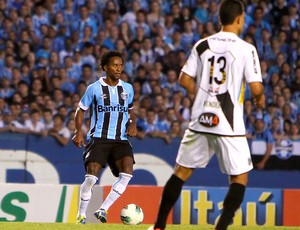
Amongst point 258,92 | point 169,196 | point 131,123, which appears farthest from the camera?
point 131,123

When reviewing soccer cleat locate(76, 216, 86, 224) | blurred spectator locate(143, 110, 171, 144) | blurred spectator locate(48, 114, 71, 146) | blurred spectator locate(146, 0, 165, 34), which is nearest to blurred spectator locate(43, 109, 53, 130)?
blurred spectator locate(48, 114, 71, 146)

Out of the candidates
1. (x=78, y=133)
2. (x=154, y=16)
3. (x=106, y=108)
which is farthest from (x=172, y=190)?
(x=154, y=16)

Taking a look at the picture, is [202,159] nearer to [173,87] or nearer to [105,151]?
[105,151]

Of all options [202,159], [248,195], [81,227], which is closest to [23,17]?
[248,195]

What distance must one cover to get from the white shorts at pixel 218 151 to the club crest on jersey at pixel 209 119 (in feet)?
A: 0.29

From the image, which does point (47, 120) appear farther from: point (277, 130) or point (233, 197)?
point (233, 197)

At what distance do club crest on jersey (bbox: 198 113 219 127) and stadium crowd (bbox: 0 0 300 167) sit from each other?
739 cm

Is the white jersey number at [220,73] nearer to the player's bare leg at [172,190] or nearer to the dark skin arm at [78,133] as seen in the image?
the player's bare leg at [172,190]

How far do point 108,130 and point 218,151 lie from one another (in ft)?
10.6

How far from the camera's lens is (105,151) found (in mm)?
11250

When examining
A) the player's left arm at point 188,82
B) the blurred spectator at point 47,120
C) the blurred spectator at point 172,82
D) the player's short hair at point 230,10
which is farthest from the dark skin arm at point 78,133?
the blurred spectator at point 172,82

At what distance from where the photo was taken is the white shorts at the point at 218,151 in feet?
26.6

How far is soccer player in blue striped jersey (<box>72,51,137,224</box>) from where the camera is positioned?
11188 millimetres

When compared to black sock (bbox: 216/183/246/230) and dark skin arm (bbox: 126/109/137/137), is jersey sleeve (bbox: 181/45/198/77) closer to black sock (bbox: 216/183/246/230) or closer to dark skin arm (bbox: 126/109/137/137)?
black sock (bbox: 216/183/246/230)
